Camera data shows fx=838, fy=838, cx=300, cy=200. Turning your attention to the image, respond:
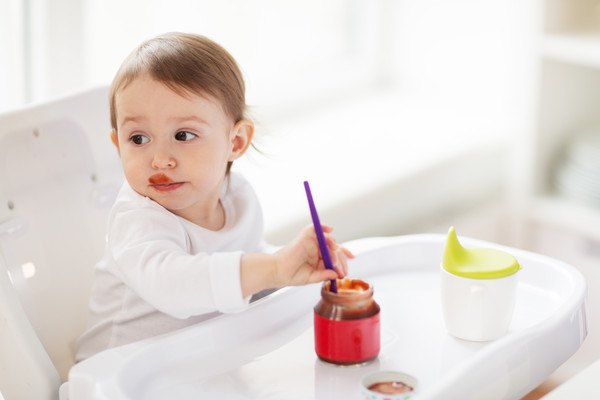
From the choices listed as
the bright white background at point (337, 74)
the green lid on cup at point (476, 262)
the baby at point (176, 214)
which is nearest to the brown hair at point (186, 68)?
the baby at point (176, 214)

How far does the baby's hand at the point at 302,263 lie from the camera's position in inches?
33.9

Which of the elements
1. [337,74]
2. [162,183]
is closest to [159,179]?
[162,183]

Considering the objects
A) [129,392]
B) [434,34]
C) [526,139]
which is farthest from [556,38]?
[129,392]

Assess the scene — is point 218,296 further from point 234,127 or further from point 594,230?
point 594,230

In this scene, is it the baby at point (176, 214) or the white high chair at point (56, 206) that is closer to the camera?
the baby at point (176, 214)

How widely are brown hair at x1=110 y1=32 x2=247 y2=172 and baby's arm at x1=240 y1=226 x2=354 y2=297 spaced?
208mm

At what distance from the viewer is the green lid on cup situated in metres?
0.89

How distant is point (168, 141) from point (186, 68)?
0.08 metres

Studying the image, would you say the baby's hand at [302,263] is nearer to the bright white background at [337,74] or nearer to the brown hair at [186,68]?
the brown hair at [186,68]

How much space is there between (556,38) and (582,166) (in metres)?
0.30

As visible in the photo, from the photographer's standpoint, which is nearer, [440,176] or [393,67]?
[440,176]

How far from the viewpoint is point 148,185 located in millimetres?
951

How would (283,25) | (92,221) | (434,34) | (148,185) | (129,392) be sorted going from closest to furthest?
1. (129,392)
2. (148,185)
3. (92,221)
4. (283,25)
5. (434,34)

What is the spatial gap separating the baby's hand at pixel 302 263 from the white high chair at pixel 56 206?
319mm
